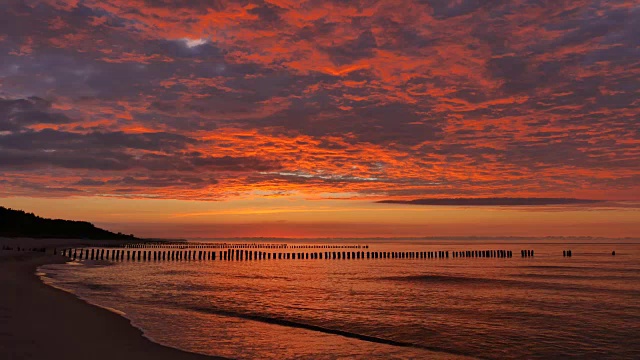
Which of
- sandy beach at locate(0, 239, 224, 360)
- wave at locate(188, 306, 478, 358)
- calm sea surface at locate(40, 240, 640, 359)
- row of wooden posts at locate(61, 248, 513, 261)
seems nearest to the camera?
sandy beach at locate(0, 239, 224, 360)

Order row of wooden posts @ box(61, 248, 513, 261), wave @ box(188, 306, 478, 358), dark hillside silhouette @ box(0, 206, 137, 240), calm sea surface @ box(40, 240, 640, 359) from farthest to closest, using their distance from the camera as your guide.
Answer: dark hillside silhouette @ box(0, 206, 137, 240) < row of wooden posts @ box(61, 248, 513, 261) < wave @ box(188, 306, 478, 358) < calm sea surface @ box(40, 240, 640, 359)

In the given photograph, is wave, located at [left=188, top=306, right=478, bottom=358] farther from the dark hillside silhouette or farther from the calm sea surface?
the dark hillside silhouette

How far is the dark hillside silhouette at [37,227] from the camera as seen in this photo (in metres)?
132

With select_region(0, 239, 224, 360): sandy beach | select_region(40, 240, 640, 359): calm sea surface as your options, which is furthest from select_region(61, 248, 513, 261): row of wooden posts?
select_region(0, 239, 224, 360): sandy beach

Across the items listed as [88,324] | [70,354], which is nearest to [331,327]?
[88,324]

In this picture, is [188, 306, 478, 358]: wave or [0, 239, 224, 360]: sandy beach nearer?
[0, 239, 224, 360]: sandy beach

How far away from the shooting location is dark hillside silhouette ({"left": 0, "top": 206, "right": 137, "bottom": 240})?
433 ft

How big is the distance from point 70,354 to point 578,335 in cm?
1793

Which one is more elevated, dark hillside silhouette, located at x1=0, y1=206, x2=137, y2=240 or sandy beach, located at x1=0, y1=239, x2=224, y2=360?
dark hillside silhouette, located at x1=0, y1=206, x2=137, y2=240

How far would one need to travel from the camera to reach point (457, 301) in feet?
97.4

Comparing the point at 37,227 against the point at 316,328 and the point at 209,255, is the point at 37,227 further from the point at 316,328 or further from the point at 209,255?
the point at 316,328

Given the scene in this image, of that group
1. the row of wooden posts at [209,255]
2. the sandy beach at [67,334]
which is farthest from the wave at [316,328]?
the row of wooden posts at [209,255]

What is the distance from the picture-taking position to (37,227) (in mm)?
142125

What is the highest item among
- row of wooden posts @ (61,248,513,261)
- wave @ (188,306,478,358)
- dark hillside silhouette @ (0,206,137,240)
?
dark hillside silhouette @ (0,206,137,240)
